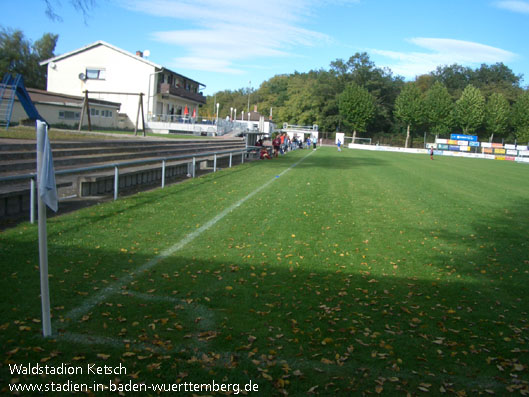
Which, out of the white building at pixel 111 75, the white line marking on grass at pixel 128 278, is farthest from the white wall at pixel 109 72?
the white line marking on grass at pixel 128 278

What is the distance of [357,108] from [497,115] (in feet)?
77.9

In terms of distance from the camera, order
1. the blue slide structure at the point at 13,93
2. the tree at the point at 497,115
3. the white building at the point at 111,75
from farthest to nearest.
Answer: the tree at the point at 497,115
the white building at the point at 111,75
the blue slide structure at the point at 13,93

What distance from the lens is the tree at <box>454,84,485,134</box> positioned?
75.4 meters

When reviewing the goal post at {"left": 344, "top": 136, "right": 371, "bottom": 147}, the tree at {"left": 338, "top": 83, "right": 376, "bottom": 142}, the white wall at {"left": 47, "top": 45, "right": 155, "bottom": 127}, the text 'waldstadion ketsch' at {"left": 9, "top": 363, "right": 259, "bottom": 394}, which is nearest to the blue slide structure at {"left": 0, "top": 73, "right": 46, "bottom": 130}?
the text 'waldstadion ketsch' at {"left": 9, "top": 363, "right": 259, "bottom": 394}

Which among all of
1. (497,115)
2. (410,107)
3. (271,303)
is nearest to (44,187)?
(271,303)

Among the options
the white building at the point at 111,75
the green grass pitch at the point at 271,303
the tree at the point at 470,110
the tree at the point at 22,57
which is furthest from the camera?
the tree at the point at 470,110

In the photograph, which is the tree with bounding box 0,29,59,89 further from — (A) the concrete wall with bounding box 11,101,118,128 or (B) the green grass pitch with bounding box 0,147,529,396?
(B) the green grass pitch with bounding box 0,147,529,396

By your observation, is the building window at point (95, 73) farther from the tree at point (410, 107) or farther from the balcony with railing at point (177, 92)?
the tree at point (410, 107)

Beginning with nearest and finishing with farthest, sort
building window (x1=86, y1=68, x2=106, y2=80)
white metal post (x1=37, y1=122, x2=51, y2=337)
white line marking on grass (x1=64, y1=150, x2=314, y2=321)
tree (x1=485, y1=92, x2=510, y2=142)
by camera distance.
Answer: white metal post (x1=37, y1=122, x2=51, y2=337) → white line marking on grass (x1=64, y1=150, x2=314, y2=321) → building window (x1=86, y1=68, x2=106, y2=80) → tree (x1=485, y1=92, x2=510, y2=142)

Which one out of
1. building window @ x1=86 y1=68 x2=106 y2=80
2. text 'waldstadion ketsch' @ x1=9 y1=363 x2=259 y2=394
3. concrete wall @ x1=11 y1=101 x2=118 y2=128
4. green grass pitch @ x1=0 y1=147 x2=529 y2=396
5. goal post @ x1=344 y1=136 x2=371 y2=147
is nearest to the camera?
text 'waldstadion ketsch' @ x1=9 y1=363 x2=259 y2=394

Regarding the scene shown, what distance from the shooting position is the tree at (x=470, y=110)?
2970 inches

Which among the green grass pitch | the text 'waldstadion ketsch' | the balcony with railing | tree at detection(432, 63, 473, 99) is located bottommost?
the text 'waldstadion ketsch'

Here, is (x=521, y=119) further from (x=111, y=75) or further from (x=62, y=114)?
(x=62, y=114)

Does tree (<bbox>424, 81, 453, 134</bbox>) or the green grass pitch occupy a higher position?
tree (<bbox>424, 81, 453, 134</bbox>)
